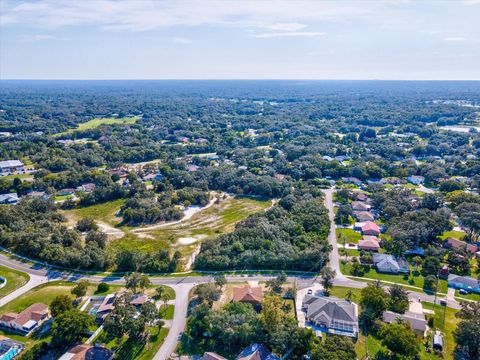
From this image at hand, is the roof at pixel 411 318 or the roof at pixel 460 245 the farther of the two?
the roof at pixel 460 245

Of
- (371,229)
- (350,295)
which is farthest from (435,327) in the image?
(371,229)

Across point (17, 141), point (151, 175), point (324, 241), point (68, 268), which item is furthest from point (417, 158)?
point (17, 141)

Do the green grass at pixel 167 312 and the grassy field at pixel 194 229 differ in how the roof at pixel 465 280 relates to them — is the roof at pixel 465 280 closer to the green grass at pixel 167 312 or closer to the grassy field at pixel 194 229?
the grassy field at pixel 194 229

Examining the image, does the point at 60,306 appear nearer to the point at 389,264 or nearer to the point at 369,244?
the point at 389,264

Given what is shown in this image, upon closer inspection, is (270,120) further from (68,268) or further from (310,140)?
(68,268)

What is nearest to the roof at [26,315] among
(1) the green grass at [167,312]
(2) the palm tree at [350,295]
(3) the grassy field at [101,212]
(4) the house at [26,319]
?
(4) the house at [26,319]

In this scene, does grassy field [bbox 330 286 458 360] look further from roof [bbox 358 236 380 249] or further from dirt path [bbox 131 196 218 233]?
dirt path [bbox 131 196 218 233]
